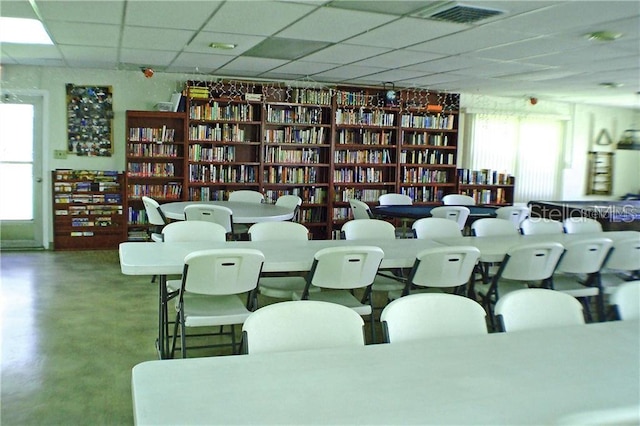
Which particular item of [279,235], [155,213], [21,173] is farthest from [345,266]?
[21,173]

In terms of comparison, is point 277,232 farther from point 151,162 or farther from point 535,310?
point 151,162

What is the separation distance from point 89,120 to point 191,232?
15.1ft

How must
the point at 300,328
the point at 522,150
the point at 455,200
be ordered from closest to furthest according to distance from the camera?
the point at 300,328
the point at 455,200
the point at 522,150

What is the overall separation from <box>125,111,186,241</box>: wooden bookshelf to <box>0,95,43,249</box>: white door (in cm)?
129

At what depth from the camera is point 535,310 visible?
2406 mm

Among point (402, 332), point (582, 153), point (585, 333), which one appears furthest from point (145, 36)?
point (582, 153)

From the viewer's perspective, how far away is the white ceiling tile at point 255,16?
14.0 feet

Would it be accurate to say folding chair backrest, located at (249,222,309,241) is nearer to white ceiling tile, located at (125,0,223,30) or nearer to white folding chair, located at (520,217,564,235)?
white ceiling tile, located at (125,0,223,30)

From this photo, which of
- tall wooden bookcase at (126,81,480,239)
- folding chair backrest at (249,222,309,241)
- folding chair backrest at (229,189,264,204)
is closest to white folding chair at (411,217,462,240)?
folding chair backrest at (249,222,309,241)

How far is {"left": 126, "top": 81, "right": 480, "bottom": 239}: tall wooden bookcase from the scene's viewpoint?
8.12 metres

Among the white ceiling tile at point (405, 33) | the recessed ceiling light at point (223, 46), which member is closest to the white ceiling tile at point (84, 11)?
the recessed ceiling light at point (223, 46)

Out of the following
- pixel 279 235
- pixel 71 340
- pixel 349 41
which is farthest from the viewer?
pixel 349 41

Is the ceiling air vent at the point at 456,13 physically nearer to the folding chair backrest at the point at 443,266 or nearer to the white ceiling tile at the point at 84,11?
the folding chair backrest at the point at 443,266

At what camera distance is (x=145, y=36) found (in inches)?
216
